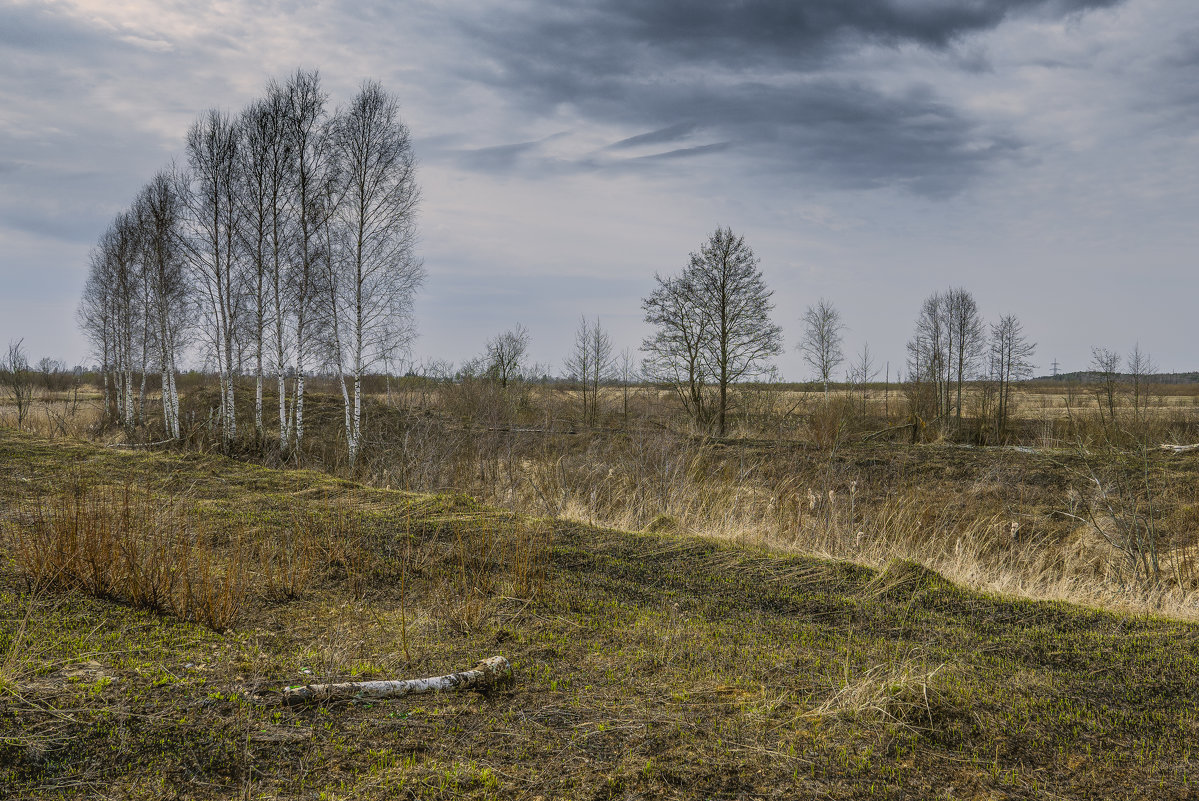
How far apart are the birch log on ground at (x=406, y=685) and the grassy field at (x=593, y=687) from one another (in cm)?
5

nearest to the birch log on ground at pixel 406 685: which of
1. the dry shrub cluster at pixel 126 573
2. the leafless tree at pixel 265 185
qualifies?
the dry shrub cluster at pixel 126 573

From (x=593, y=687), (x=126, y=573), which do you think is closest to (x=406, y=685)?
(x=593, y=687)

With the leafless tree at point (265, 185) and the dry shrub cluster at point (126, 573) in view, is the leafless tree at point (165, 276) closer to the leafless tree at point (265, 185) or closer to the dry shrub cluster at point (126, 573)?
the leafless tree at point (265, 185)

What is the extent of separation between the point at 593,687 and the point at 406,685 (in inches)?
35.2

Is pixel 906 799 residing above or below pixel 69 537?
below

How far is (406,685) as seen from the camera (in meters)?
3.26

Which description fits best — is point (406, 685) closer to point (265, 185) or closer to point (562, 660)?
point (562, 660)

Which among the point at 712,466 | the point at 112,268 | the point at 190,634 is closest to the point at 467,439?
the point at 712,466

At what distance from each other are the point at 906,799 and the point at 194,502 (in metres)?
7.23

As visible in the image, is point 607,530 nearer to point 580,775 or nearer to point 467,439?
point 580,775

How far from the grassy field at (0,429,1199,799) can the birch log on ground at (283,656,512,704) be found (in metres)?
0.05

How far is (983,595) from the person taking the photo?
5293mm

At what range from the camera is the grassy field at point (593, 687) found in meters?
2.64

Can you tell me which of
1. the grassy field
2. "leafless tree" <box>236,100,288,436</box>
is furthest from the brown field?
"leafless tree" <box>236,100,288,436</box>
